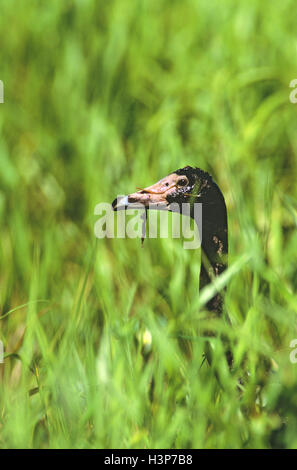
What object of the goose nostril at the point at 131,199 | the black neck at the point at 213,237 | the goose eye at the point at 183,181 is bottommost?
the black neck at the point at 213,237

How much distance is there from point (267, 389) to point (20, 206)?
0.88 meters

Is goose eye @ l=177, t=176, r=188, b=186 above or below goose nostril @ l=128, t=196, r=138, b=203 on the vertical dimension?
above

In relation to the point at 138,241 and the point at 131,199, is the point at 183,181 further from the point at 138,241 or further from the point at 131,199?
the point at 138,241

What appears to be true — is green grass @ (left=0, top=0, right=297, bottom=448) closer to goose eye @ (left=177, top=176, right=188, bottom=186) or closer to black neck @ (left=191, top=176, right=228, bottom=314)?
black neck @ (left=191, top=176, right=228, bottom=314)

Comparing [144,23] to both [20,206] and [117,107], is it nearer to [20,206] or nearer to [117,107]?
[117,107]

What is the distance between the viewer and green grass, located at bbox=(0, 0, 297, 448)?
1193 mm

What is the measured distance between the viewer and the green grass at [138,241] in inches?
47.0

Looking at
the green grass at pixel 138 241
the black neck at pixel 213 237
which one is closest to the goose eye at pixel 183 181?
the black neck at pixel 213 237

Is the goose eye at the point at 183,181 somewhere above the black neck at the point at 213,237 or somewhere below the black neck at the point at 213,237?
above

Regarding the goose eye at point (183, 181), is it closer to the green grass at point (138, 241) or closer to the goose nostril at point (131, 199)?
the goose nostril at point (131, 199)

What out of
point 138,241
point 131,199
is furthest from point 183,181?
point 138,241

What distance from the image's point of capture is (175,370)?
124cm

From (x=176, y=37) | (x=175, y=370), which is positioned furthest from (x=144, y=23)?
(x=175, y=370)

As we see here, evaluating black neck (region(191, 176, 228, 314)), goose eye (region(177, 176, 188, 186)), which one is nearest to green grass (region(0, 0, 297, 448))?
black neck (region(191, 176, 228, 314))
